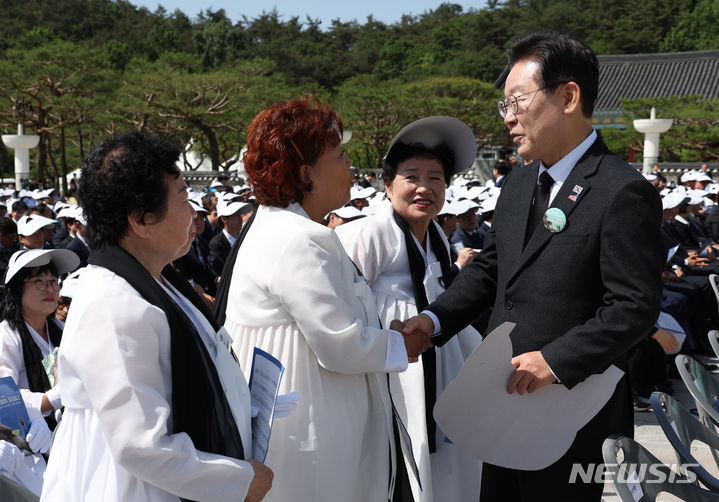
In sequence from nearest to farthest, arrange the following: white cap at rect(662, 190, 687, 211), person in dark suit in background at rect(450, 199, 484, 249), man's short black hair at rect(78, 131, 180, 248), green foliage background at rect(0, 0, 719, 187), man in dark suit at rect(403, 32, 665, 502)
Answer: man's short black hair at rect(78, 131, 180, 248), man in dark suit at rect(403, 32, 665, 502), person in dark suit in background at rect(450, 199, 484, 249), white cap at rect(662, 190, 687, 211), green foliage background at rect(0, 0, 719, 187)

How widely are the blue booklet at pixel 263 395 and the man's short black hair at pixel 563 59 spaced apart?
1.10 m

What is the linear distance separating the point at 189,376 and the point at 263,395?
293 mm

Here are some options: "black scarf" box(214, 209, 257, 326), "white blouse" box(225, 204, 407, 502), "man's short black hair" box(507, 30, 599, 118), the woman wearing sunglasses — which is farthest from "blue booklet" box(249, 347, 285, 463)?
the woman wearing sunglasses

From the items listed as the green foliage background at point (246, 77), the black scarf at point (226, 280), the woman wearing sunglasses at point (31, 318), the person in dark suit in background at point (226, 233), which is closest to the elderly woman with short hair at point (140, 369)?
the black scarf at point (226, 280)

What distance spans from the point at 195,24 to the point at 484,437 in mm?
68194

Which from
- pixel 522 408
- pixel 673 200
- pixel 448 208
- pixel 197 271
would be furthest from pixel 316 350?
pixel 673 200

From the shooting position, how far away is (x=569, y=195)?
2143 mm

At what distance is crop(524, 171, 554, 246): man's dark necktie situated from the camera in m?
2.24

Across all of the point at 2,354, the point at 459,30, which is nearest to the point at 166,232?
the point at 2,354

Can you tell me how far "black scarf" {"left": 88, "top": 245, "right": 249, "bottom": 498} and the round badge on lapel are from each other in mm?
1016

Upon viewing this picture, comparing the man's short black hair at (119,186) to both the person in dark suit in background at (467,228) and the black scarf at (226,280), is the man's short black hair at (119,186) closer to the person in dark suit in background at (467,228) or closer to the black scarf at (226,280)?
the black scarf at (226,280)

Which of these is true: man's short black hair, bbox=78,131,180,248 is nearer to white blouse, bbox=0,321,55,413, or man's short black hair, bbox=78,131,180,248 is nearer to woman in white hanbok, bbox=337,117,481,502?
woman in white hanbok, bbox=337,117,481,502

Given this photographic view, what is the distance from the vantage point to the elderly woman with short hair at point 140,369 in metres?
1.54

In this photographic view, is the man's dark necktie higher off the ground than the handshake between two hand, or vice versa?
the man's dark necktie
